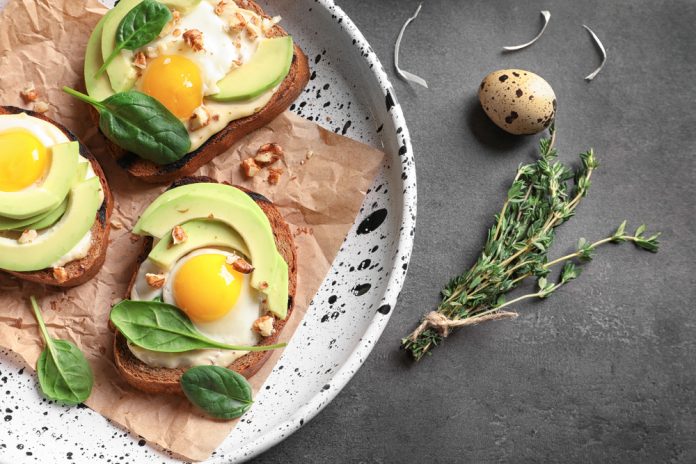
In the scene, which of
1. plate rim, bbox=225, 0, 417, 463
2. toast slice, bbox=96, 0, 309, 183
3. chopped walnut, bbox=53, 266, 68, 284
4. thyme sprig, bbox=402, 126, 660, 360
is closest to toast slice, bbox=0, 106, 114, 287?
chopped walnut, bbox=53, 266, 68, 284

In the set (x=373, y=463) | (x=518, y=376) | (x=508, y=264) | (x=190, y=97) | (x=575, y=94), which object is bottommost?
(x=373, y=463)

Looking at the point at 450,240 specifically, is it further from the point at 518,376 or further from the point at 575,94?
the point at 575,94

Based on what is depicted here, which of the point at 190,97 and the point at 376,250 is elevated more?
the point at 190,97

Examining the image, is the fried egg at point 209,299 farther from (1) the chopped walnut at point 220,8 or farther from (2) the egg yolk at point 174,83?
(1) the chopped walnut at point 220,8

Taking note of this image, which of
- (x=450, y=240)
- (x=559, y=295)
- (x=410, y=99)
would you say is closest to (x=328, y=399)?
(x=450, y=240)

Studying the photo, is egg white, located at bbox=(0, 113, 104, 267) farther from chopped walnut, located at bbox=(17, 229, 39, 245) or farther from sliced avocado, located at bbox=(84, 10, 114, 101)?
sliced avocado, located at bbox=(84, 10, 114, 101)

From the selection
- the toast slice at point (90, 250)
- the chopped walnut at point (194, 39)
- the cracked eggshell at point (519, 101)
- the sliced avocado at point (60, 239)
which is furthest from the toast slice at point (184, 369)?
the cracked eggshell at point (519, 101)

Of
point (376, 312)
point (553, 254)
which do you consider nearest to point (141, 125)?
point (376, 312)

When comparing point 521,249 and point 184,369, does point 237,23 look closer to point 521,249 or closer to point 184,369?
point 184,369
